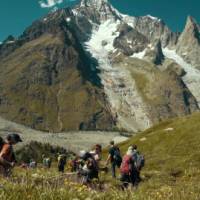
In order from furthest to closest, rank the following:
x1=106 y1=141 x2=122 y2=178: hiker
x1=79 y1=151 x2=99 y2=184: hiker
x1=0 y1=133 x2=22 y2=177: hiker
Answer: x1=106 y1=141 x2=122 y2=178: hiker < x1=79 y1=151 x2=99 y2=184: hiker < x1=0 y1=133 x2=22 y2=177: hiker

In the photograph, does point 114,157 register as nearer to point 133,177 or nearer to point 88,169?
point 88,169

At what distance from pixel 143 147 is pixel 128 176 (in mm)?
51878

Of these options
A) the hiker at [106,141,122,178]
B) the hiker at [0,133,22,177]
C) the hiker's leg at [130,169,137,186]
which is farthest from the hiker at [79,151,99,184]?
the hiker at [106,141,122,178]

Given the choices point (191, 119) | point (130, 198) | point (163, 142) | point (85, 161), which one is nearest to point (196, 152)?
point (163, 142)

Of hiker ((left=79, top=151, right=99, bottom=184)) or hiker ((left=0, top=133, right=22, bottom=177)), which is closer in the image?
hiker ((left=0, top=133, right=22, bottom=177))

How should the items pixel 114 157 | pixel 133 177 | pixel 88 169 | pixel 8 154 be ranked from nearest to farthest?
pixel 8 154
pixel 133 177
pixel 88 169
pixel 114 157

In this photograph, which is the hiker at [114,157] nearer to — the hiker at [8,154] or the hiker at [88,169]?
the hiker at [88,169]

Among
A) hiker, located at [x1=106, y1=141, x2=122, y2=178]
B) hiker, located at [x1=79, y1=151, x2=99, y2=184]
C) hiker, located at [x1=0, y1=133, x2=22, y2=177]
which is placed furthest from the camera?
hiker, located at [x1=106, y1=141, x2=122, y2=178]

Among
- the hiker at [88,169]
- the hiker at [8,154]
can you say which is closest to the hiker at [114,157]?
the hiker at [88,169]

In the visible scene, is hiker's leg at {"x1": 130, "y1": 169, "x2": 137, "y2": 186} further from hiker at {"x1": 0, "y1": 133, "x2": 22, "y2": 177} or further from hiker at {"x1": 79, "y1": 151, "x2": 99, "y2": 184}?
hiker at {"x1": 0, "y1": 133, "x2": 22, "y2": 177}

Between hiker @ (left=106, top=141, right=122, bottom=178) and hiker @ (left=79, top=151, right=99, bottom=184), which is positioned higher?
hiker @ (left=106, top=141, right=122, bottom=178)

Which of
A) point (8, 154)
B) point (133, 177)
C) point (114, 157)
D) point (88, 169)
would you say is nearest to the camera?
point (8, 154)

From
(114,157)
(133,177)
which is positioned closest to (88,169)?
(133,177)

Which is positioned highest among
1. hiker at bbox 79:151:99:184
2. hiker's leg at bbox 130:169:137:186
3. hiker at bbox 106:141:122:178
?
hiker at bbox 106:141:122:178
